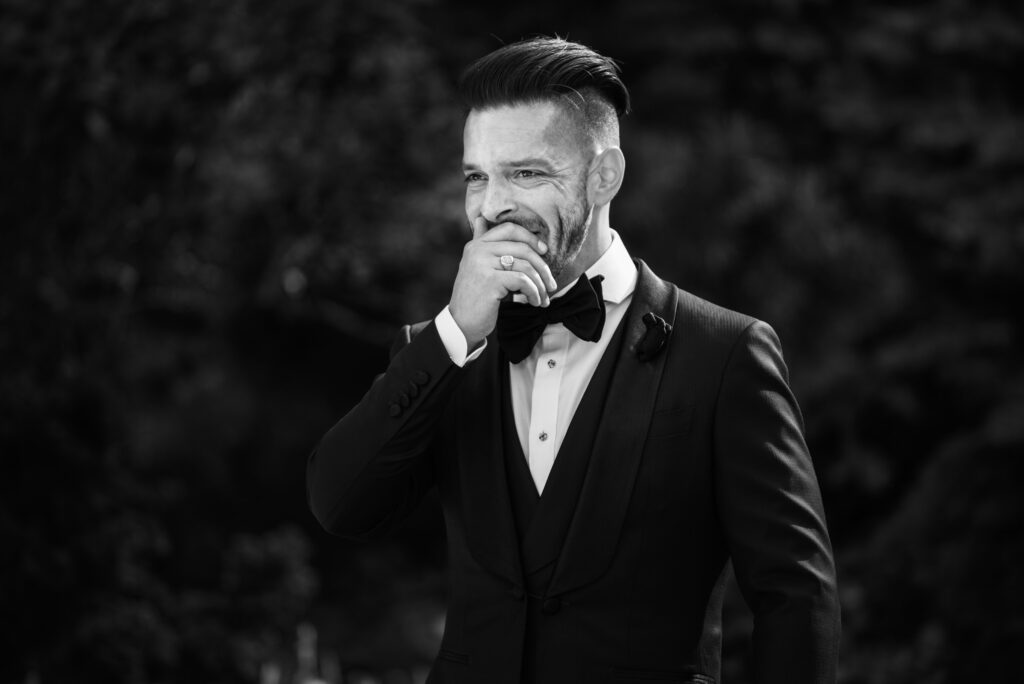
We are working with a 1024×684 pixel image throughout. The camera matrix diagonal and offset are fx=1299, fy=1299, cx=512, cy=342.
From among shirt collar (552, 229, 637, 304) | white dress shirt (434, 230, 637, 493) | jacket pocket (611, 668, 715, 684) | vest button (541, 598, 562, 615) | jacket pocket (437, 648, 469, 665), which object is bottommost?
jacket pocket (611, 668, 715, 684)

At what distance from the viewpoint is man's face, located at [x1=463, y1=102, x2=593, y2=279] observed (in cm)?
213

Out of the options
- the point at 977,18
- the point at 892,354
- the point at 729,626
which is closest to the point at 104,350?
the point at 729,626

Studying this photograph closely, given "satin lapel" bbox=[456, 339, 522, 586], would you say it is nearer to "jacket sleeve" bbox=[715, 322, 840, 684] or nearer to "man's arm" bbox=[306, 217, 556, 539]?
"man's arm" bbox=[306, 217, 556, 539]

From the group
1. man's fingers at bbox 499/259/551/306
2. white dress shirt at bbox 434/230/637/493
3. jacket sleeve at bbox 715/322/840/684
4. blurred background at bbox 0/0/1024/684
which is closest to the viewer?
jacket sleeve at bbox 715/322/840/684

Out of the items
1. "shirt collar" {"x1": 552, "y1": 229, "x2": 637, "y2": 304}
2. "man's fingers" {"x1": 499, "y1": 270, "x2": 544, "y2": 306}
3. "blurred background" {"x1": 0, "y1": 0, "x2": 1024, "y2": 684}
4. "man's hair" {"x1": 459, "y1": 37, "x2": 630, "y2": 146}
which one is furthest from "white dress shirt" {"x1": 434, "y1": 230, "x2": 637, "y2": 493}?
"blurred background" {"x1": 0, "y1": 0, "x2": 1024, "y2": 684}

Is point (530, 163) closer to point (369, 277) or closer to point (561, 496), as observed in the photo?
point (561, 496)

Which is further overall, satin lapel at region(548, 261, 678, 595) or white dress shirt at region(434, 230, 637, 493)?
white dress shirt at region(434, 230, 637, 493)

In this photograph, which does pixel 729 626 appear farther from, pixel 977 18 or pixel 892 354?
pixel 977 18

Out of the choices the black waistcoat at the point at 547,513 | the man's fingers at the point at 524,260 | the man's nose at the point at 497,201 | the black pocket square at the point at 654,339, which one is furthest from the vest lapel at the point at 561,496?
the man's nose at the point at 497,201

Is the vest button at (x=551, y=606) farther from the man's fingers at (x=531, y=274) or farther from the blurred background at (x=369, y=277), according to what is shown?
the blurred background at (x=369, y=277)

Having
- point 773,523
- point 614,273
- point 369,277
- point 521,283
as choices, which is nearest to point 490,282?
point 521,283

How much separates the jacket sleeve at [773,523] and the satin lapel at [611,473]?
13 centimetres

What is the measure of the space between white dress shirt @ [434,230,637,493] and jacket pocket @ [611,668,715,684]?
0.32 m

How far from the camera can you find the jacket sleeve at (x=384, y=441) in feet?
6.89
